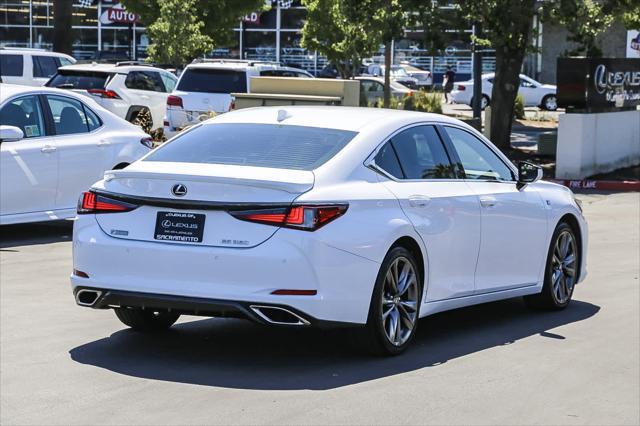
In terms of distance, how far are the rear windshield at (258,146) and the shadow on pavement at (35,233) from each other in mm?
5373

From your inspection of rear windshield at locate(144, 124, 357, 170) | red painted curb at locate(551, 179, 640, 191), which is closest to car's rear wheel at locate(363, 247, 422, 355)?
rear windshield at locate(144, 124, 357, 170)

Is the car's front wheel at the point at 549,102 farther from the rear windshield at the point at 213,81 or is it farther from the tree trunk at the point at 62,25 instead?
the rear windshield at the point at 213,81

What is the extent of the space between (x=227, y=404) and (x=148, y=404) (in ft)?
1.39

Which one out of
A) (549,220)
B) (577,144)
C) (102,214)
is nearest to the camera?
(102,214)

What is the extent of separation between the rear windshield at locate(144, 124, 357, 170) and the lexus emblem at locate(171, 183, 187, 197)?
40 cm

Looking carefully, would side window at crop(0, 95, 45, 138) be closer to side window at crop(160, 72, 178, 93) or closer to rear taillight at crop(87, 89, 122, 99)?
rear taillight at crop(87, 89, 122, 99)

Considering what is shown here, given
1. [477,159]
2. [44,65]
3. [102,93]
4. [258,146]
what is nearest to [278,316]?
[258,146]

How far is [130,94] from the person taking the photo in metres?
26.1

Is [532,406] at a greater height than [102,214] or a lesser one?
lesser

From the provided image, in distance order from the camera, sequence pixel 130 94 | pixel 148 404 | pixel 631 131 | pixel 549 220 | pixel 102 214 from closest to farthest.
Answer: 1. pixel 148 404
2. pixel 102 214
3. pixel 549 220
4. pixel 631 131
5. pixel 130 94

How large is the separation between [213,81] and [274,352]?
16186 mm

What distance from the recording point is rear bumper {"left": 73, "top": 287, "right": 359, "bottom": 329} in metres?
7.15

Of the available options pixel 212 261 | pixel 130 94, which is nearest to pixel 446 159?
pixel 212 261

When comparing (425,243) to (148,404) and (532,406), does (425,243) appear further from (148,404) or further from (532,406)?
(148,404)
